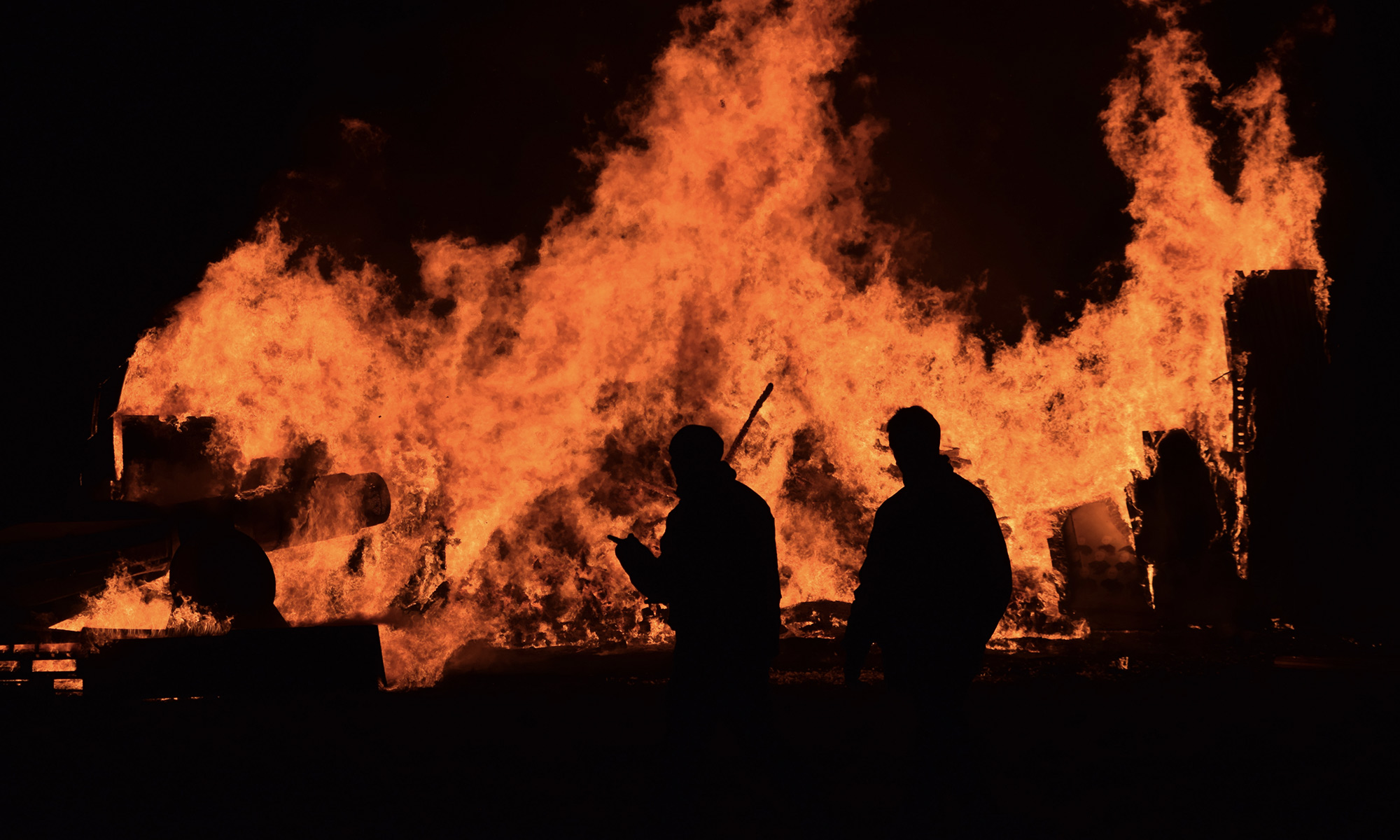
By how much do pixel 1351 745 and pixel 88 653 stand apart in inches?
283

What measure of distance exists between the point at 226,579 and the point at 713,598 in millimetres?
4133

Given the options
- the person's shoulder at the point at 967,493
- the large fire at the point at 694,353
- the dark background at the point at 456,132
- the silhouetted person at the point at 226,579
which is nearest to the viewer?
the person's shoulder at the point at 967,493

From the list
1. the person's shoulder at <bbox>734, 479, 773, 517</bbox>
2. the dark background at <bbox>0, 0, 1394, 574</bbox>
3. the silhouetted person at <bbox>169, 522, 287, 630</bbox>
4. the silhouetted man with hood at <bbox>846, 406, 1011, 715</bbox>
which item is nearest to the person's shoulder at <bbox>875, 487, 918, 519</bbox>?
the silhouetted man with hood at <bbox>846, 406, 1011, 715</bbox>

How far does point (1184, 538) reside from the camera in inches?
227

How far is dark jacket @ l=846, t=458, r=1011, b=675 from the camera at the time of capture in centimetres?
279

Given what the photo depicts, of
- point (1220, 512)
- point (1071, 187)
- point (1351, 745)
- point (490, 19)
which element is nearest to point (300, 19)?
point (490, 19)

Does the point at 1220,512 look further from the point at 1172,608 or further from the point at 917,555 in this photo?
the point at 917,555

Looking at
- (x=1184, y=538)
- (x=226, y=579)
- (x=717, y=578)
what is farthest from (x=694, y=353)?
(x=717, y=578)

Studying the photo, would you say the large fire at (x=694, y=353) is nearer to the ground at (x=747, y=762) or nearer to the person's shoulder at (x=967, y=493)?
the ground at (x=747, y=762)

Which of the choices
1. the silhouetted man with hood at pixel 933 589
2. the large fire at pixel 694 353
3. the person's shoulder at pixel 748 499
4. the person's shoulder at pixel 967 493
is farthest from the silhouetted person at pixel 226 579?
the person's shoulder at pixel 967 493

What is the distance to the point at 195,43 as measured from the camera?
7582 millimetres

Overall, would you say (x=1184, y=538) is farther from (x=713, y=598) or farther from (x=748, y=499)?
(x=713, y=598)

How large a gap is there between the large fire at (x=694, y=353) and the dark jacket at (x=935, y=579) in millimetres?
3893

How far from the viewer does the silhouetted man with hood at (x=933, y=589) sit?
9.10ft
